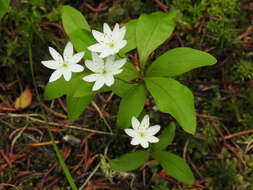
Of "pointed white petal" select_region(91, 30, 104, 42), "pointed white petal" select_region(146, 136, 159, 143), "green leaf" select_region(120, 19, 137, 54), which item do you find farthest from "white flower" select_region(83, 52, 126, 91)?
"pointed white petal" select_region(146, 136, 159, 143)

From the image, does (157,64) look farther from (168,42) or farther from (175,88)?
(168,42)

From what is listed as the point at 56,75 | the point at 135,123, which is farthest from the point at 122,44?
the point at 135,123

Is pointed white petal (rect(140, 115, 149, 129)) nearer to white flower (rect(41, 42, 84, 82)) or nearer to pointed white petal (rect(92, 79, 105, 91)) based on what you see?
pointed white petal (rect(92, 79, 105, 91))

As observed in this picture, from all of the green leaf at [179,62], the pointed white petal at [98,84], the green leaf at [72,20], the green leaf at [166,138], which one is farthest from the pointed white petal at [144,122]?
the green leaf at [72,20]

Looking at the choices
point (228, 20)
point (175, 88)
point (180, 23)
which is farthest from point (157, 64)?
point (228, 20)

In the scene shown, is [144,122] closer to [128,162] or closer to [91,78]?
[128,162]

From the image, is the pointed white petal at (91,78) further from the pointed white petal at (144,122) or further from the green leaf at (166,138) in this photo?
the green leaf at (166,138)
